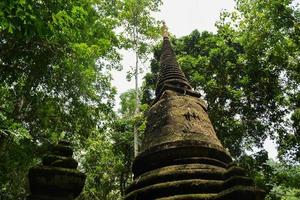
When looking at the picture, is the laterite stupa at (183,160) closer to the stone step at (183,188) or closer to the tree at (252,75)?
the stone step at (183,188)

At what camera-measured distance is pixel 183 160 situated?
256 inches

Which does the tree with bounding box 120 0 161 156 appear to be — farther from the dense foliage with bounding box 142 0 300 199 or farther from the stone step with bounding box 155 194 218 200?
the stone step with bounding box 155 194 218 200

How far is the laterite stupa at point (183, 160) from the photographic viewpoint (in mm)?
5234

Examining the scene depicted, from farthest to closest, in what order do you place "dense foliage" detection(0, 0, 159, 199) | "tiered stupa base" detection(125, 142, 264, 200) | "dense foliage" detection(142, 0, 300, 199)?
1. "dense foliage" detection(142, 0, 300, 199)
2. "dense foliage" detection(0, 0, 159, 199)
3. "tiered stupa base" detection(125, 142, 264, 200)

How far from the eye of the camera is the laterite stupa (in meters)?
5.23

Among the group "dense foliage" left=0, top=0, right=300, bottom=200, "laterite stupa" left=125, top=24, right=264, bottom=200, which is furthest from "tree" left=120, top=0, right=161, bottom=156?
"laterite stupa" left=125, top=24, right=264, bottom=200

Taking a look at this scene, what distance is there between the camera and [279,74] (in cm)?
1466

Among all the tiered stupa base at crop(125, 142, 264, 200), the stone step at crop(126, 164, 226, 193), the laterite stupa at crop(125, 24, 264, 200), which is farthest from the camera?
the stone step at crop(126, 164, 226, 193)

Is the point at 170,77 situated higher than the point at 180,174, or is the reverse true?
the point at 170,77

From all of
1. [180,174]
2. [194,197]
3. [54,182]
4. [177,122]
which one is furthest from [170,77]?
[54,182]

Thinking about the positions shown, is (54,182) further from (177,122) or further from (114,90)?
(114,90)

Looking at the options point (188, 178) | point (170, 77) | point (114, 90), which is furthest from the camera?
point (114, 90)

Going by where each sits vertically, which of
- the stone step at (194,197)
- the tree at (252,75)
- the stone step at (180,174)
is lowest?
the stone step at (194,197)

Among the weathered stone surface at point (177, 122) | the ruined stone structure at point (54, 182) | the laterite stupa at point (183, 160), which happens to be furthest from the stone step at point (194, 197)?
the ruined stone structure at point (54, 182)
